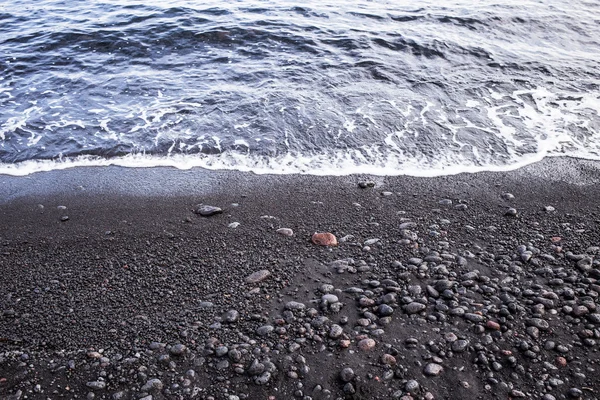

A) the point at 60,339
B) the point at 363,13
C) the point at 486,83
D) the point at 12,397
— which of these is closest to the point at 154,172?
the point at 60,339

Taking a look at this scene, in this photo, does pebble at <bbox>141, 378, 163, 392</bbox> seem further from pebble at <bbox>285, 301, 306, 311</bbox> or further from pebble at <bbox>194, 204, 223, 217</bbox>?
pebble at <bbox>194, 204, 223, 217</bbox>

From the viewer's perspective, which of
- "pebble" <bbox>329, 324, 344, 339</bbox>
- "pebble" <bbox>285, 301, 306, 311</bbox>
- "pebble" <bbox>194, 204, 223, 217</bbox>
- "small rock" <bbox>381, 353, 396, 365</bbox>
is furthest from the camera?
"pebble" <bbox>194, 204, 223, 217</bbox>

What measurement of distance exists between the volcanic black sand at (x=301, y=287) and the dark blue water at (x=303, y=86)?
3.27 feet

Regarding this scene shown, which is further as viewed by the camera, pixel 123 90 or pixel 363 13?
pixel 363 13

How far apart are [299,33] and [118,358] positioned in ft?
43.1

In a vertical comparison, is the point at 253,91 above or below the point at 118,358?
above

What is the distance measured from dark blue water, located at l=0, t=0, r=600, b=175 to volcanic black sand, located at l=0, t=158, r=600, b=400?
100 cm

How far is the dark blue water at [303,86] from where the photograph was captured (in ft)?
29.7

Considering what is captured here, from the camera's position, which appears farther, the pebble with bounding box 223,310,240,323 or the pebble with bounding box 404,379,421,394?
the pebble with bounding box 223,310,240,323

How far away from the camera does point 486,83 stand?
11836mm

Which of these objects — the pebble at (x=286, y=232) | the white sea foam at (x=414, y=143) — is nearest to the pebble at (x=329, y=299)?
the pebble at (x=286, y=232)

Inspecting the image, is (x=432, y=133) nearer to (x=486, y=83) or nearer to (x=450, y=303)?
(x=486, y=83)

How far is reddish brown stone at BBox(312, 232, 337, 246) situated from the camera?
6.45 m

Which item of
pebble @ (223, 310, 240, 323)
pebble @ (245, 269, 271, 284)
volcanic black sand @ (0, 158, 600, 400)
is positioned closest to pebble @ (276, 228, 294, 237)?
volcanic black sand @ (0, 158, 600, 400)
